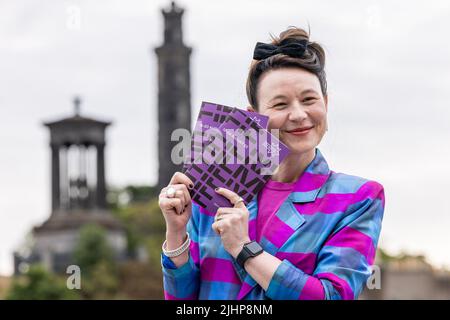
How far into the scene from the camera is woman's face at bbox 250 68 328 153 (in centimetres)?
554

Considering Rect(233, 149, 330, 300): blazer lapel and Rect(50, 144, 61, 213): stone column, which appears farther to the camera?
Rect(50, 144, 61, 213): stone column

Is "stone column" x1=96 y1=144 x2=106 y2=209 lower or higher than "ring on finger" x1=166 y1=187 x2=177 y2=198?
higher

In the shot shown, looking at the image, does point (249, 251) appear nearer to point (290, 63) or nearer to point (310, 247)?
point (310, 247)

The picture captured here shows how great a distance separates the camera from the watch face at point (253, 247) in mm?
5285

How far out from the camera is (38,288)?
63812 millimetres

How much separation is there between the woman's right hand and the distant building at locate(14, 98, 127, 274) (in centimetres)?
8683

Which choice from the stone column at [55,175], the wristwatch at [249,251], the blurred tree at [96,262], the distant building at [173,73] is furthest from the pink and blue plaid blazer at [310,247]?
the distant building at [173,73]

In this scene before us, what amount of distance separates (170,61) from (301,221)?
98.1 m

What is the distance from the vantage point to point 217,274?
5578mm

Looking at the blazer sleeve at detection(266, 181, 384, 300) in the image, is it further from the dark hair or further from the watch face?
the dark hair

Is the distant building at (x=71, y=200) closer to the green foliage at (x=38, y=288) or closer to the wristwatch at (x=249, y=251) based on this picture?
the green foliage at (x=38, y=288)

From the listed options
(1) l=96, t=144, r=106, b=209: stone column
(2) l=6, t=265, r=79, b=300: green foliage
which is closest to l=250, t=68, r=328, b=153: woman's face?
(2) l=6, t=265, r=79, b=300: green foliage
